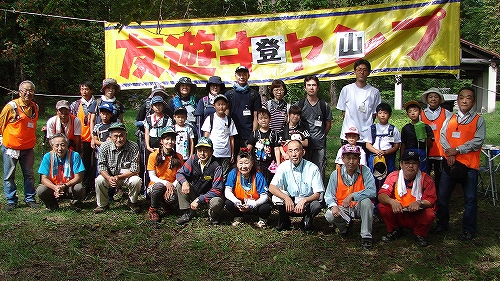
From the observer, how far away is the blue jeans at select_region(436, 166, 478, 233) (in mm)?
4785

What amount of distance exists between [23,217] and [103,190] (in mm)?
1029

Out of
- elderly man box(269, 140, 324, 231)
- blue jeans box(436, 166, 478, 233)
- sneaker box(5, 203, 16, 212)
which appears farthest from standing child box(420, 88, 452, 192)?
sneaker box(5, 203, 16, 212)

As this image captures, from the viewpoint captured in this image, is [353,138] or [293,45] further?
[293,45]

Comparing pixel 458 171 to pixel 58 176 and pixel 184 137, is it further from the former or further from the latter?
pixel 58 176

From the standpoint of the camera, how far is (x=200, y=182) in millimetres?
5453

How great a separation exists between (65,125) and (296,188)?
3.48 meters

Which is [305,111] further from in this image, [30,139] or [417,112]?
[30,139]

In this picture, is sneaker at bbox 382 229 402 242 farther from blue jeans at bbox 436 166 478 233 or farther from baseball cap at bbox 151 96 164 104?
baseball cap at bbox 151 96 164 104

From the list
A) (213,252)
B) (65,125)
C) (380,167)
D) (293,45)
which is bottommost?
(213,252)

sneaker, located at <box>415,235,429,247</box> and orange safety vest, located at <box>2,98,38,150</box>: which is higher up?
orange safety vest, located at <box>2,98,38,150</box>

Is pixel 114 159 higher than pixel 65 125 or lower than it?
lower

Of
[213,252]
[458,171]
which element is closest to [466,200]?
[458,171]

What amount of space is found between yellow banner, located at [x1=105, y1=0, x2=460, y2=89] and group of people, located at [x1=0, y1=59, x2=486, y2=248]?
80 centimetres

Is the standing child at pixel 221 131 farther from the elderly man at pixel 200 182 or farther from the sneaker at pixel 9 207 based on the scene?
the sneaker at pixel 9 207
